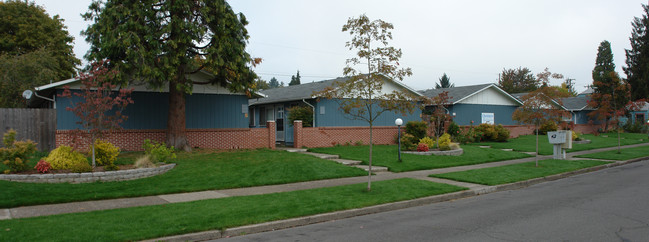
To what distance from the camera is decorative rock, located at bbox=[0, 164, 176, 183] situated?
10.5 m

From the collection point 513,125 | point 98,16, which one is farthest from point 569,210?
Result: point 513,125

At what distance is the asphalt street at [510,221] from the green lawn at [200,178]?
428cm

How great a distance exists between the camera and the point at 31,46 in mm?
30203

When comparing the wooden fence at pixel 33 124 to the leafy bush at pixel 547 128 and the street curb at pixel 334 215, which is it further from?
the leafy bush at pixel 547 128

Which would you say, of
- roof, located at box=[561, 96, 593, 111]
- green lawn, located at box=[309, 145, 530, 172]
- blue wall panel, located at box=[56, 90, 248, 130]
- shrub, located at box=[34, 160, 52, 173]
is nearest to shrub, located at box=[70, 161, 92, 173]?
shrub, located at box=[34, 160, 52, 173]

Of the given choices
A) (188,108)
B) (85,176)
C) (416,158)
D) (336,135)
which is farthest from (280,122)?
(85,176)

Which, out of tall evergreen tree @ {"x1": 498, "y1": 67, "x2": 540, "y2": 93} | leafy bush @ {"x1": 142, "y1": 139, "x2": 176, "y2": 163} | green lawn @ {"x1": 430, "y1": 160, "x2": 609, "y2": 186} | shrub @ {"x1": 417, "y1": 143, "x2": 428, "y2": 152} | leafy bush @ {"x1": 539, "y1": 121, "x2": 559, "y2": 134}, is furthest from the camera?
tall evergreen tree @ {"x1": 498, "y1": 67, "x2": 540, "y2": 93}

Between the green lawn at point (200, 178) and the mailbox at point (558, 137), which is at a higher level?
the mailbox at point (558, 137)

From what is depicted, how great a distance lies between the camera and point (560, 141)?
17.8 metres

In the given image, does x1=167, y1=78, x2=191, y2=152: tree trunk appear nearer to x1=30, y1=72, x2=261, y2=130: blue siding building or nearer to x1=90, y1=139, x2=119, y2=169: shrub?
x1=30, y1=72, x2=261, y2=130: blue siding building

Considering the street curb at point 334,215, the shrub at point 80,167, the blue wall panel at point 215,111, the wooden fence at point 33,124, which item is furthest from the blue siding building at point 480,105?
the shrub at point 80,167

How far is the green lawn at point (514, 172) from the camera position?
12766mm

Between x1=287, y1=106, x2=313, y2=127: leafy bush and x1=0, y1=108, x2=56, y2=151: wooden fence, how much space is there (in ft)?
35.6

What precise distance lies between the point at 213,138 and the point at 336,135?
21.6 feet
